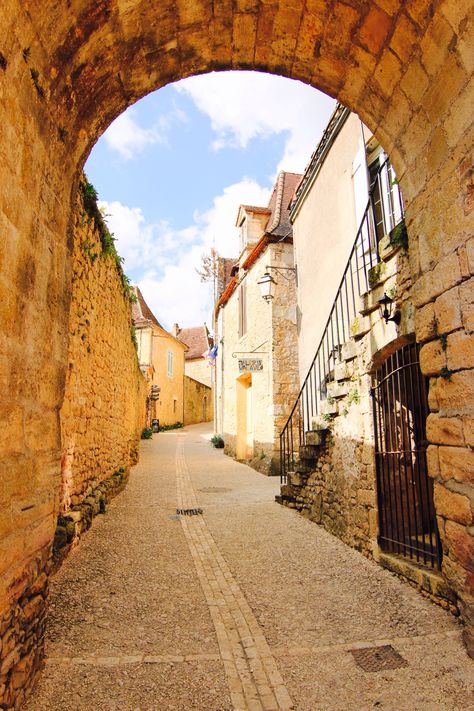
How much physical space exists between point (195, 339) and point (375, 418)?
119 ft

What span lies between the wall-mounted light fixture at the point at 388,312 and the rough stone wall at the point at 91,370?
2.75 metres

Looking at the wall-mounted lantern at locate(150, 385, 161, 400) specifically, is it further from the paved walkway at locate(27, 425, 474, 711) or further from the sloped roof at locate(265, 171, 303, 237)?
the paved walkway at locate(27, 425, 474, 711)

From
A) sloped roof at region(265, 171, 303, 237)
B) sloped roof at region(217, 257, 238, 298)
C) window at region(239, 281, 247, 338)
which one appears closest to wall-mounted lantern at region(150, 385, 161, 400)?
sloped roof at region(217, 257, 238, 298)

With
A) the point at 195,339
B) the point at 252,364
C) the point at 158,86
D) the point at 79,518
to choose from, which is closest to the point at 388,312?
the point at 158,86

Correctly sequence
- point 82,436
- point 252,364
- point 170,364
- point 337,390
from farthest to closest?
1. point 170,364
2. point 252,364
3. point 82,436
4. point 337,390

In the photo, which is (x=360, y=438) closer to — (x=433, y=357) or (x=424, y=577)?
(x=424, y=577)

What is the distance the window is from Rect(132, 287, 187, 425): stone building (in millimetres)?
8722

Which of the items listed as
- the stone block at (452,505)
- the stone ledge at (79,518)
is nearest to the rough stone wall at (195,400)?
the stone ledge at (79,518)

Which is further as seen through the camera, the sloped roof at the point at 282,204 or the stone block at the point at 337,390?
the sloped roof at the point at 282,204

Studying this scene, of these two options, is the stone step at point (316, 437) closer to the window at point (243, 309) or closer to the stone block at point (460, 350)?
the stone block at point (460, 350)

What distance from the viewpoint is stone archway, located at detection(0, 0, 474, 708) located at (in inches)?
77.4

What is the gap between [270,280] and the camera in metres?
10.5

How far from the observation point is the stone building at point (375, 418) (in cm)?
370

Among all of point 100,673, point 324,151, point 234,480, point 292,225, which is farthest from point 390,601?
point 292,225
